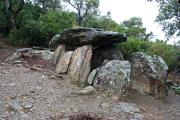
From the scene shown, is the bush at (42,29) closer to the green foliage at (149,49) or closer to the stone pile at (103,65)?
the green foliage at (149,49)

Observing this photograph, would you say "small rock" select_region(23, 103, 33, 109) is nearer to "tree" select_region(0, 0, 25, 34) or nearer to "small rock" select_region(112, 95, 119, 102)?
"small rock" select_region(112, 95, 119, 102)

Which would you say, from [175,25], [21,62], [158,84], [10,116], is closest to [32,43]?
[21,62]

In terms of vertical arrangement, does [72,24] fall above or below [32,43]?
above

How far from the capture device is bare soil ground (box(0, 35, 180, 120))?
1075cm

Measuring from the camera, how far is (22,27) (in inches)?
977

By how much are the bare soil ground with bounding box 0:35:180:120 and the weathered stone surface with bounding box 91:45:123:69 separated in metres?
2.01

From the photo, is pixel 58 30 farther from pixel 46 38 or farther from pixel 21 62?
pixel 21 62

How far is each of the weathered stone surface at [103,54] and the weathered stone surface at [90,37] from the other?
19.1 inches

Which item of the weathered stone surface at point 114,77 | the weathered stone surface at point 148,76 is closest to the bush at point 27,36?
the weathered stone surface at point 148,76

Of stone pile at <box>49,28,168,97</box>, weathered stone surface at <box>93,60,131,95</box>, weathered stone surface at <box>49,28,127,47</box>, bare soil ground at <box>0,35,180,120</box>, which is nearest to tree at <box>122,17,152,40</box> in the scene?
stone pile at <box>49,28,168,97</box>

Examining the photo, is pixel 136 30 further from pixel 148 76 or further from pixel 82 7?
pixel 148 76

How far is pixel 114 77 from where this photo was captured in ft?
44.8

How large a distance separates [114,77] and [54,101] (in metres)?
2.89

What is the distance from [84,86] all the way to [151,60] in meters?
3.78
